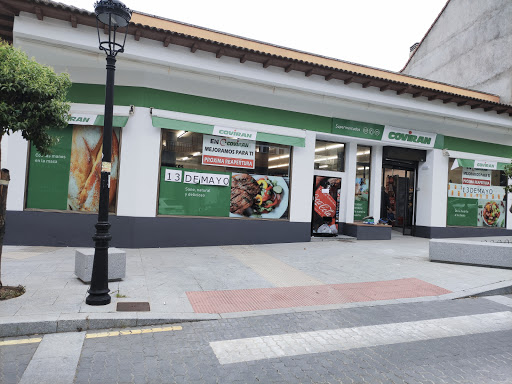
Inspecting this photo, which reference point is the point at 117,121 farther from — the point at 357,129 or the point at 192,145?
the point at 357,129

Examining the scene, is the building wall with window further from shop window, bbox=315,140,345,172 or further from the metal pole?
the metal pole

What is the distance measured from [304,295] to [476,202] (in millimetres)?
12691

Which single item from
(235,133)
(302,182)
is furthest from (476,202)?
(235,133)

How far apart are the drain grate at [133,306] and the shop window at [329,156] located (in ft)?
30.6

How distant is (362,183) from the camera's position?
1419cm

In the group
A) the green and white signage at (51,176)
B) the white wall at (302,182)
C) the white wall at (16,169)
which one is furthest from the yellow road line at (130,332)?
the white wall at (302,182)

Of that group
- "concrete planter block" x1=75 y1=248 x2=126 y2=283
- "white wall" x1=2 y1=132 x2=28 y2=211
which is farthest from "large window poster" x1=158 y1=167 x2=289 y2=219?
"concrete planter block" x1=75 y1=248 x2=126 y2=283

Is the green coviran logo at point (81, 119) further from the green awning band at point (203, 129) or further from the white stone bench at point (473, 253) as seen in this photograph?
the white stone bench at point (473, 253)

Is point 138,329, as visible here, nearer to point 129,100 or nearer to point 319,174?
point 129,100

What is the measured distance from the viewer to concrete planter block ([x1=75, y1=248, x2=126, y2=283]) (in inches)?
240

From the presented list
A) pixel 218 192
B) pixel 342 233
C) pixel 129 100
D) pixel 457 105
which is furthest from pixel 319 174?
pixel 129 100

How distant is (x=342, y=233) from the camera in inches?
538

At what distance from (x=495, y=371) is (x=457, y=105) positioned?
12.5 meters

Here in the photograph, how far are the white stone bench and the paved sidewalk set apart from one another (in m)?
0.31
